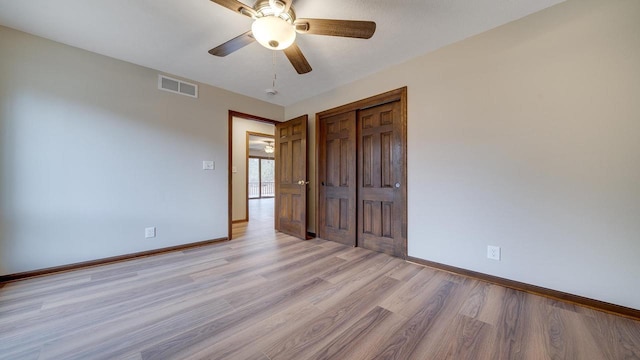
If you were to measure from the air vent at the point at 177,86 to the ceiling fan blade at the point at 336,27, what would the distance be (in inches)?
86.1

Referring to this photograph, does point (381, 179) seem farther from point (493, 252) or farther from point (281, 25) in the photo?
point (281, 25)

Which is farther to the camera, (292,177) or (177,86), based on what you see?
(292,177)

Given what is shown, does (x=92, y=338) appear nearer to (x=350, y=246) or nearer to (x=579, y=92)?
(x=350, y=246)

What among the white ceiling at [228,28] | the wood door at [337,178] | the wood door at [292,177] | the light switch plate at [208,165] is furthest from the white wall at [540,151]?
→ the light switch plate at [208,165]

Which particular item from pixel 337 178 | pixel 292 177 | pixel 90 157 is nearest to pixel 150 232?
pixel 90 157

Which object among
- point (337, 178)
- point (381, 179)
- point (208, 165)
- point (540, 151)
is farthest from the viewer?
point (337, 178)

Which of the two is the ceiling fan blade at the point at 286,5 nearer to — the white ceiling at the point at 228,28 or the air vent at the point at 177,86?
the white ceiling at the point at 228,28

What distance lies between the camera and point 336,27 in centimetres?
163

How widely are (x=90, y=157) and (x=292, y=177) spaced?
256cm

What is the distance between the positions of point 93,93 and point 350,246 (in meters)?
3.64

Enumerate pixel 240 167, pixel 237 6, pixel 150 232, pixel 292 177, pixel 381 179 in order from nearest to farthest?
1. pixel 237 6
2. pixel 150 232
3. pixel 381 179
4. pixel 292 177
5. pixel 240 167

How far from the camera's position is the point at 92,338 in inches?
52.7

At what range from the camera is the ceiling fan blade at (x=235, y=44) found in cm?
179

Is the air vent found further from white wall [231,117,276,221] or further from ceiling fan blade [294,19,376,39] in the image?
ceiling fan blade [294,19,376,39]
